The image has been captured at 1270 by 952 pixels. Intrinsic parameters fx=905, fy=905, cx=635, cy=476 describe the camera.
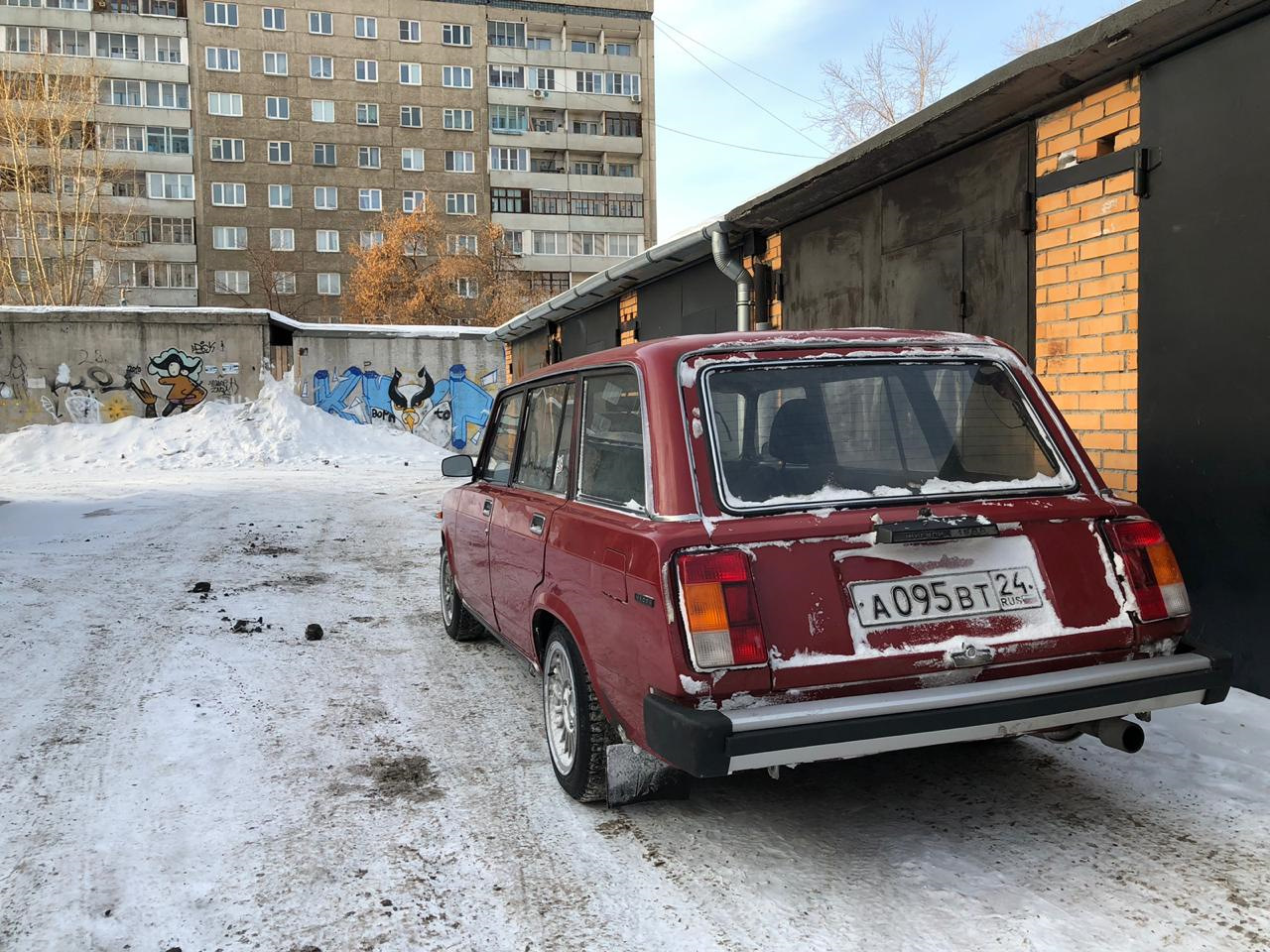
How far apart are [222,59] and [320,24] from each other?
6.27 meters

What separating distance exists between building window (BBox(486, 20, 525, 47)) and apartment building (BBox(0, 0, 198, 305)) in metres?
18.2

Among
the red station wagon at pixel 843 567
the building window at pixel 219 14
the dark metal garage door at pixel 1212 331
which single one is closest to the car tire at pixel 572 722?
the red station wagon at pixel 843 567

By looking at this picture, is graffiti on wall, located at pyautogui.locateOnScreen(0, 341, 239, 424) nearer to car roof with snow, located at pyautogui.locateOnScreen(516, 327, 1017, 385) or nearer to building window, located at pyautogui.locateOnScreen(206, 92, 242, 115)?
car roof with snow, located at pyautogui.locateOnScreen(516, 327, 1017, 385)

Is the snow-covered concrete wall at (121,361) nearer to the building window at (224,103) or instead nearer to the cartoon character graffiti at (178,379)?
the cartoon character graffiti at (178,379)

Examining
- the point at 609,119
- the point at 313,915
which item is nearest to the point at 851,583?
the point at 313,915

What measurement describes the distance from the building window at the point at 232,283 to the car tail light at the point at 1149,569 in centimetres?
5848

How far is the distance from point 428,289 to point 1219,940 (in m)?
42.1

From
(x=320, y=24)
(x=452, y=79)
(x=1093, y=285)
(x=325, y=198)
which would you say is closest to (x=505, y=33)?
(x=452, y=79)

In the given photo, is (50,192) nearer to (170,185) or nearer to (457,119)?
(170,185)


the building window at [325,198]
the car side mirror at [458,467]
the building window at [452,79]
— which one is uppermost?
the building window at [452,79]

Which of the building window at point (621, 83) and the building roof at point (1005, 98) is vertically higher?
the building window at point (621, 83)

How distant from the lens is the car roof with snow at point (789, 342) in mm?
2972

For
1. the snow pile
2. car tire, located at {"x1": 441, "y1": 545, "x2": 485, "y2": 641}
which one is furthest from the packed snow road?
the snow pile

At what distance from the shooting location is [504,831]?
3.07 meters
